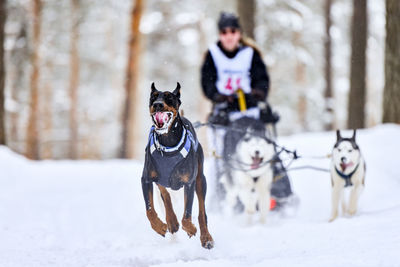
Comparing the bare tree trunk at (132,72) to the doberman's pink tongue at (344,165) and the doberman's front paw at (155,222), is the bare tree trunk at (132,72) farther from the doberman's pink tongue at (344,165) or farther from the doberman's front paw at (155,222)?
the doberman's front paw at (155,222)

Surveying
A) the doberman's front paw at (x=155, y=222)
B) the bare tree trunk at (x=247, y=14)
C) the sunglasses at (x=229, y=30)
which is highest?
the bare tree trunk at (x=247, y=14)

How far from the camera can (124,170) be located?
9695 mm

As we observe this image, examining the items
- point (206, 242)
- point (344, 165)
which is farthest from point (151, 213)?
point (344, 165)

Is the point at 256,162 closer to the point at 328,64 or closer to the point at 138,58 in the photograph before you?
the point at 138,58

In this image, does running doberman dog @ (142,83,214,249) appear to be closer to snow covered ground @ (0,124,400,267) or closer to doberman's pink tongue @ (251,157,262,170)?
snow covered ground @ (0,124,400,267)

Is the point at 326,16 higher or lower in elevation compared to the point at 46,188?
higher

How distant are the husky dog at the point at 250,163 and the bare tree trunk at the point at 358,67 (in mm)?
6562

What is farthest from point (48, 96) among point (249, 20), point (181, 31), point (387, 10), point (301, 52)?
point (387, 10)

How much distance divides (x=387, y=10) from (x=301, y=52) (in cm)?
1160

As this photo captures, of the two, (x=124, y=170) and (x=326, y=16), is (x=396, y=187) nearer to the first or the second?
(x=124, y=170)

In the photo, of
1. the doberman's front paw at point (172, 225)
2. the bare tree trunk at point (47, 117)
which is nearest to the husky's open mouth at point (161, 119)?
→ the doberman's front paw at point (172, 225)

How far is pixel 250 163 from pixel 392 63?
4.27 meters

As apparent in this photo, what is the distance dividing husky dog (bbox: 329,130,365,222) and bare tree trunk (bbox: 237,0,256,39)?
7.29m

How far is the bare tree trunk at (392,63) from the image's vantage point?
8055 millimetres
